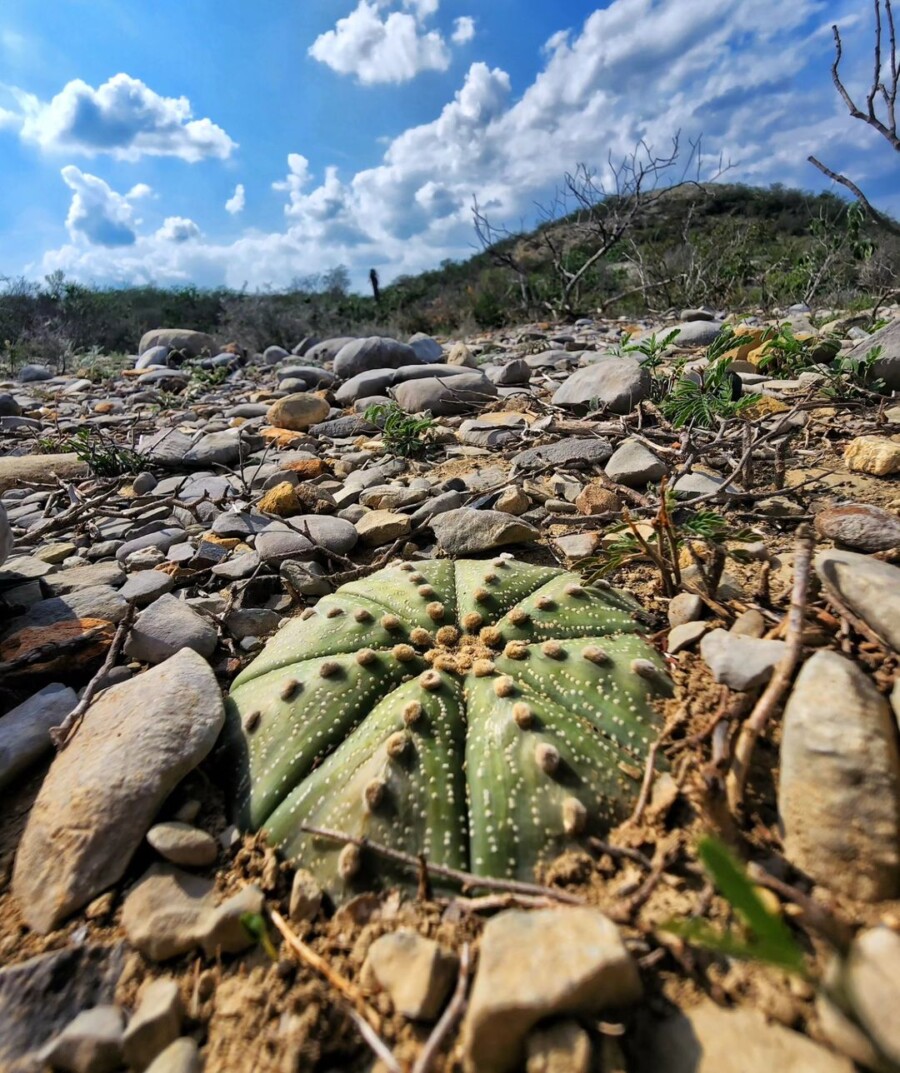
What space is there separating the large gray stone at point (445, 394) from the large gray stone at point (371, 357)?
2.06 m

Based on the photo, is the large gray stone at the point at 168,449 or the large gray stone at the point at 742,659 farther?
the large gray stone at the point at 168,449

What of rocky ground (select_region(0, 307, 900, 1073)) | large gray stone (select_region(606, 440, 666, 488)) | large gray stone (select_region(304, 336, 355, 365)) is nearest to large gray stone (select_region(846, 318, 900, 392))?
rocky ground (select_region(0, 307, 900, 1073))

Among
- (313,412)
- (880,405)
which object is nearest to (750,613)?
(880,405)

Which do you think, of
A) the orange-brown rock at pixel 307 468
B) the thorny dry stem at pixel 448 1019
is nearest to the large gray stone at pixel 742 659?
the thorny dry stem at pixel 448 1019

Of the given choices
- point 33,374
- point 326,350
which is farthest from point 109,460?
point 33,374

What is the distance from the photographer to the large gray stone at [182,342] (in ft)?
39.4

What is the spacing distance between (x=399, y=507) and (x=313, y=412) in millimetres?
2669

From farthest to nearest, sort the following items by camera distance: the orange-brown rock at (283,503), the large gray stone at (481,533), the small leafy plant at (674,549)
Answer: the orange-brown rock at (283,503) < the large gray stone at (481,533) < the small leafy plant at (674,549)

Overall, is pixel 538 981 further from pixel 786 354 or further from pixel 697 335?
pixel 697 335

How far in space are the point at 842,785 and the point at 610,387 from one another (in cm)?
353

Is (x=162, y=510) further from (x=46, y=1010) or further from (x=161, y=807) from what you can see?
(x=46, y=1010)

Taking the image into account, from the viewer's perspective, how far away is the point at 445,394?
5449mm

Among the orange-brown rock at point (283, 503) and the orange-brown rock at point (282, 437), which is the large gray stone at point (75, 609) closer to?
the orange-brown rock at point (283, 503)

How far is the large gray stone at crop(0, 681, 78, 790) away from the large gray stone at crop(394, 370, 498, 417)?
3898mm
